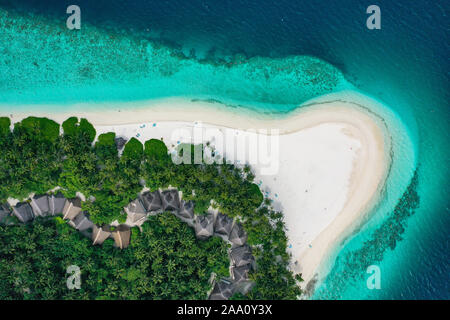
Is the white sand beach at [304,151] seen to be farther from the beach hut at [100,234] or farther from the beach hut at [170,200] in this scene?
the beach hut at [100,234]

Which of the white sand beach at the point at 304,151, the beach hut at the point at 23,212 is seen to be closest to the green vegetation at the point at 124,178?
the beach hut at the point at 23,212

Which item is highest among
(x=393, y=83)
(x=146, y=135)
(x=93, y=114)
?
(x=393, y=83)

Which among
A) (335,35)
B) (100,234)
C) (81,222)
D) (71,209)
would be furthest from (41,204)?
(335,35)

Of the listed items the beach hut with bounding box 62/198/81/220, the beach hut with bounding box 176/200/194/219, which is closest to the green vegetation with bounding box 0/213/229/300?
the beach hut with bounding box 176/200/194/219

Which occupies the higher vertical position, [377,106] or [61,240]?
[377,106]

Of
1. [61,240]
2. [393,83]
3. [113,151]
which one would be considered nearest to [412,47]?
[393,83]

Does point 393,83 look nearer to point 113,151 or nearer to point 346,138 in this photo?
point 346,138

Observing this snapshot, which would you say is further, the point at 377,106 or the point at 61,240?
the point at 377,106
